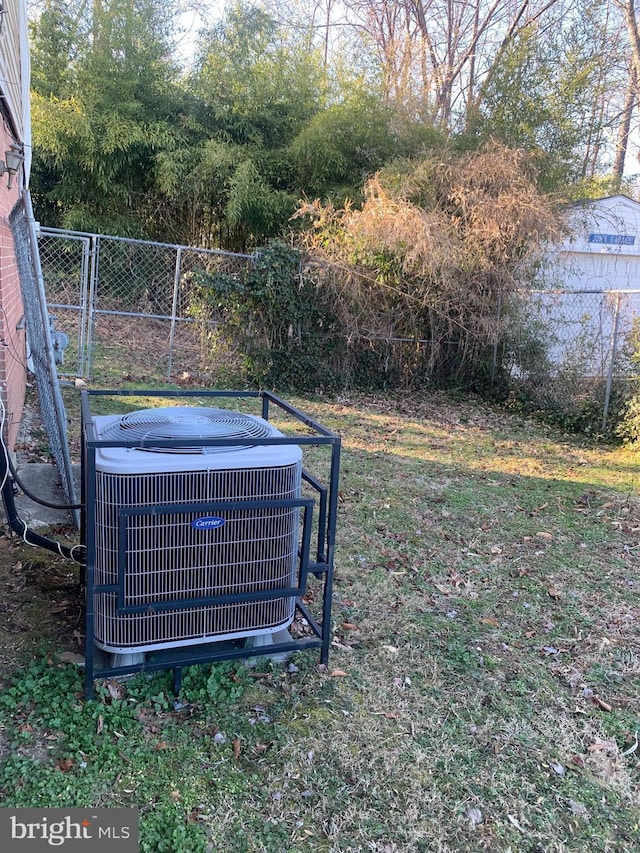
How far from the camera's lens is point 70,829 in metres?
1.76

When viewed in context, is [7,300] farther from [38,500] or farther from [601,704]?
[601,704]

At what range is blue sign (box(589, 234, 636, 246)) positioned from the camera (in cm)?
1028

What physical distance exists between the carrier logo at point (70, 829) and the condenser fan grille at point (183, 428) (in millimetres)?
1156

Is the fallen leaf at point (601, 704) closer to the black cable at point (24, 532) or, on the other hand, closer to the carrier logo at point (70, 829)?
the carrier logo at point (70, 829)

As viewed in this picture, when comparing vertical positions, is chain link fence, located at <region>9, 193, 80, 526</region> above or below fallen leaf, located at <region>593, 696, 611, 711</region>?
above

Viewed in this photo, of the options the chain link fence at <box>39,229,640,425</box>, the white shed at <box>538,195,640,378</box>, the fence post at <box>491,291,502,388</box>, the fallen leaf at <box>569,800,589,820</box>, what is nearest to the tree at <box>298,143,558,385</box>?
the fence post at <box>491,291,502,388</box>

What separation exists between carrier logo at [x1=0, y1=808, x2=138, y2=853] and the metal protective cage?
491 mm

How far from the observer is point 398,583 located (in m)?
3.45

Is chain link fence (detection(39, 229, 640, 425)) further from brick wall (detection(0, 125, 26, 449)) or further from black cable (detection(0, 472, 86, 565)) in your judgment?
black cable (detection(0, 472, 86, 565))

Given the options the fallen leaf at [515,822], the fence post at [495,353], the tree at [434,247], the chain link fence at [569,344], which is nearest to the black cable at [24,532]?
the fallen leaf at [515,822]

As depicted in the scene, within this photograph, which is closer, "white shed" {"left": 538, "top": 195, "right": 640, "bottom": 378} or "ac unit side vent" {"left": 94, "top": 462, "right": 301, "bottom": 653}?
"ac unit side vent" {"left": 94, "top": 462, "right": 301, "bottom": 653}

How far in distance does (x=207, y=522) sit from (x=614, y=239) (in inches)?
415

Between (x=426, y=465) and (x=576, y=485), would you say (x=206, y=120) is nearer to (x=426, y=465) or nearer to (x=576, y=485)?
(x=426, y=465)

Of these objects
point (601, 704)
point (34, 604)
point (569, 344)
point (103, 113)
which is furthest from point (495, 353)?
point (103, 113)
